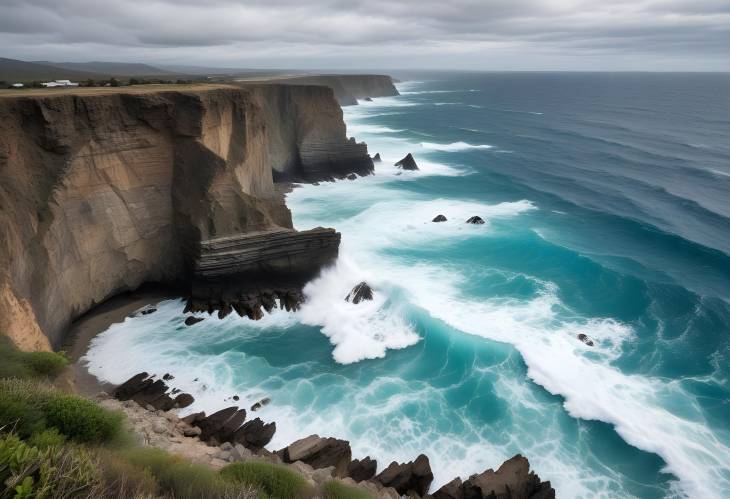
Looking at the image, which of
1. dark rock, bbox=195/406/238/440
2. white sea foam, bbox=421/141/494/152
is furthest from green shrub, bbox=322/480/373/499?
white sea foam, bbox=421/141/494/152

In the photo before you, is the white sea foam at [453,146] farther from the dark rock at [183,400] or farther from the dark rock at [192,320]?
the dark rock at [183,400]

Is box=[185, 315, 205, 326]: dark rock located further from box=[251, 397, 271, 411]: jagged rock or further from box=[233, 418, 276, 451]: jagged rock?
box=[233, 418, 276, 451]: jagged rock

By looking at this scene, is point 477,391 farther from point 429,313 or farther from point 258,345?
point 258,345

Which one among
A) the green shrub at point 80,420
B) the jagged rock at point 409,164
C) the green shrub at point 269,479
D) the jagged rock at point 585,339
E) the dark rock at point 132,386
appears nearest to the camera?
the green shrub at point 269,479

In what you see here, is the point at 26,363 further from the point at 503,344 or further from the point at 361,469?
the point at 503,344

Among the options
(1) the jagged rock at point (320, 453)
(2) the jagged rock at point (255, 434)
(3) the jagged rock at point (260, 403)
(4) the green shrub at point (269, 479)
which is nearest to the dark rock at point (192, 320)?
(3) the jagged rock at point (260, 403)

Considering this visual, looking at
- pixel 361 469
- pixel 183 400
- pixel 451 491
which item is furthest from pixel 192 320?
Result: pixel 451 491

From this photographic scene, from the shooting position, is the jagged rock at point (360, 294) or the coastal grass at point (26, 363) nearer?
the coastal grass at point (26, 363)
